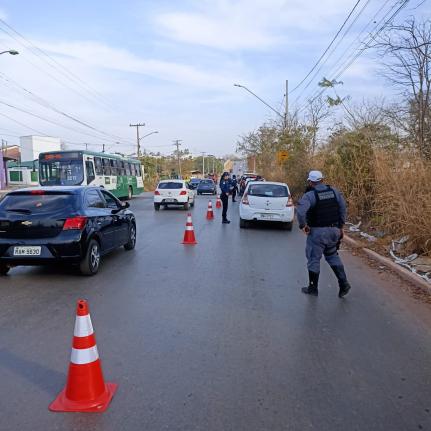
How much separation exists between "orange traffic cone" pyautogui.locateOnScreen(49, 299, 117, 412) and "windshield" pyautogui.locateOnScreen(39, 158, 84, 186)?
63.5 ft

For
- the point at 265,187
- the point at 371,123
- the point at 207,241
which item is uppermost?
the point at 371,123

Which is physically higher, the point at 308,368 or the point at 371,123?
the point at 371,123

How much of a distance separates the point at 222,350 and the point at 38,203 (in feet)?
14.2

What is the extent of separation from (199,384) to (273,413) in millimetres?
684

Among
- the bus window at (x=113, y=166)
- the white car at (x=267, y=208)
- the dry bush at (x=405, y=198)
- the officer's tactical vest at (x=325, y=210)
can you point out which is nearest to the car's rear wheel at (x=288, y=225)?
the white car at (x=267, y=208)

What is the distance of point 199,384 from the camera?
3596 millimetres

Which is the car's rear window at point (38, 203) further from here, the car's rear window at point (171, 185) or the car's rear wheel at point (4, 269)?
the car's rear window at point (171, 185)

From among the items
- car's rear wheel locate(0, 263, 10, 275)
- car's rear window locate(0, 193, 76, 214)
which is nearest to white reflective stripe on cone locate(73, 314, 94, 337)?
car's rear window locate(0, 193, 76, 214)

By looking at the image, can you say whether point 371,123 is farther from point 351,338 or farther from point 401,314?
point 351,338

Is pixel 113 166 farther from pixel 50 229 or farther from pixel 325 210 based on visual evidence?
pixel 325 210

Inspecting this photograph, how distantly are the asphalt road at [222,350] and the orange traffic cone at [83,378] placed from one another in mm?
104

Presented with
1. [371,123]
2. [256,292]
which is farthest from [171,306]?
[371,123]

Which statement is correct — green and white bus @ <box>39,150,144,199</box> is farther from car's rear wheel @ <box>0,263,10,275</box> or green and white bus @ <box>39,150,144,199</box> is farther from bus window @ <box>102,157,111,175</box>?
car's rear wheel @ <box>0,263,10,275</box>

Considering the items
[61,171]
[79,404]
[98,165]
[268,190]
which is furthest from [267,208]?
[98,165]
